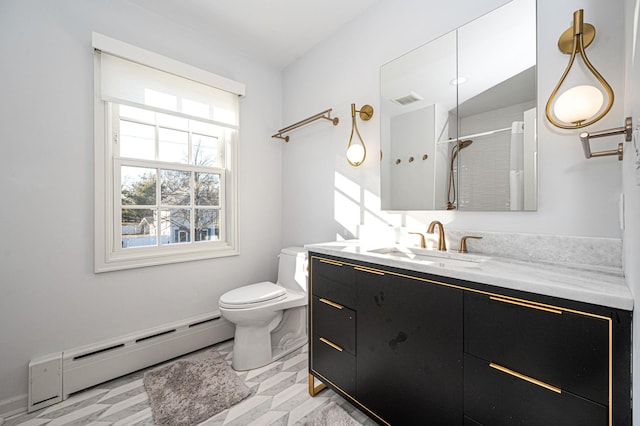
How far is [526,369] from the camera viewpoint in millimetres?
824

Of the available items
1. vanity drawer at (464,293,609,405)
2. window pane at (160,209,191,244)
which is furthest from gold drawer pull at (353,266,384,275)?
window pane at (160,209,191,244)

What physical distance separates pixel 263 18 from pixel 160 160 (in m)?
1.33

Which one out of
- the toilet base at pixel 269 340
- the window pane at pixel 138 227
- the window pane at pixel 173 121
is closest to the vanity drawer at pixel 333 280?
the toilet base at pixel 269 340

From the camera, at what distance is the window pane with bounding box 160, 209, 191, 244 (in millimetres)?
2113

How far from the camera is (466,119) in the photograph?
1.45m

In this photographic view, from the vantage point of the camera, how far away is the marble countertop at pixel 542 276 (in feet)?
2.37

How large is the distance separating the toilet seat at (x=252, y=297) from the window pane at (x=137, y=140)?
4.00 feet

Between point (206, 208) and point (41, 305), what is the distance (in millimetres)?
1160

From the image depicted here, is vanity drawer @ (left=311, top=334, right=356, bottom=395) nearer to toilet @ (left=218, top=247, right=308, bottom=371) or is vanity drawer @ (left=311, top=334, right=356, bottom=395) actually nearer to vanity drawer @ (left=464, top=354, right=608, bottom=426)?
toilet @ (left=218, top=247, right=308, bottom=371)

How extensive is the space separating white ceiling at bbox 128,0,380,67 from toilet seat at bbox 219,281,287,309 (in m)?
2.05

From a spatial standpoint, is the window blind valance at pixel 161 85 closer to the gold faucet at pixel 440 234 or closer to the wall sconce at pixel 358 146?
the wall sconce at pixel 358 146

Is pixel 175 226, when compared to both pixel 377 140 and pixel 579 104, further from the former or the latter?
pixel 579 104

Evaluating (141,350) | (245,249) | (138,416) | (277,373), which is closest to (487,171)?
(277,373)

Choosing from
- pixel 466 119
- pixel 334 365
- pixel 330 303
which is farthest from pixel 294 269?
pixel 466 119
